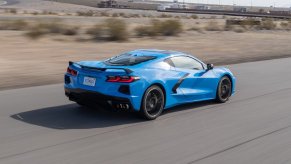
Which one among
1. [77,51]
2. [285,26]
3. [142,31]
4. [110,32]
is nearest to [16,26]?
[110,32]

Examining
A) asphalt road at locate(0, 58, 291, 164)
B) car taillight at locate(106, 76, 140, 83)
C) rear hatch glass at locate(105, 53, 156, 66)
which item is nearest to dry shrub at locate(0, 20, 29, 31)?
asphalt road at locate(0, 58, 291, 164)

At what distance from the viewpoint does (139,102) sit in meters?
8.57

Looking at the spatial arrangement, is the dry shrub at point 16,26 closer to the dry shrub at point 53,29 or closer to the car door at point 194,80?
the dry shrub at point 53,29

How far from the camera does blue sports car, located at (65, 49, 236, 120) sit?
8445 mm

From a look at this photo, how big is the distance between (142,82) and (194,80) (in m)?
1.73

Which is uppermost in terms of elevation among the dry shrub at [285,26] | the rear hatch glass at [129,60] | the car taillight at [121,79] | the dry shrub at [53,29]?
the rear hatch glass at [129,60]

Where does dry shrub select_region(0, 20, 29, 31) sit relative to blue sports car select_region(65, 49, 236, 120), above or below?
below

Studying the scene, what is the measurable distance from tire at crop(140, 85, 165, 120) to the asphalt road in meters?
0.14

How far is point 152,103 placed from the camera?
899cm

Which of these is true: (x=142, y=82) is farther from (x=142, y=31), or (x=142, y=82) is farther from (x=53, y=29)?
(x=142, y=31)

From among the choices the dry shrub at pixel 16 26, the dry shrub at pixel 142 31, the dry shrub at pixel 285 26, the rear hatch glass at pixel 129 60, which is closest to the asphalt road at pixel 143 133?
the rear hatch glass at pixel 129 60

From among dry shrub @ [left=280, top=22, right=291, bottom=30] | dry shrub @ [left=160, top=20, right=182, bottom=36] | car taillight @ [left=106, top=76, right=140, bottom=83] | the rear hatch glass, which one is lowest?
dry shrub @ [left=280, top=22, right=291, bottom=30]

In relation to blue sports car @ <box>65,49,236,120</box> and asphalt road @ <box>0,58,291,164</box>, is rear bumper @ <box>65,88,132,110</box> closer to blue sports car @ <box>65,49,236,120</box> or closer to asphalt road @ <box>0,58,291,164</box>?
blue sports car @ <box>65,49,236,120</box>

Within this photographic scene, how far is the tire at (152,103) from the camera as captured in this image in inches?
343
